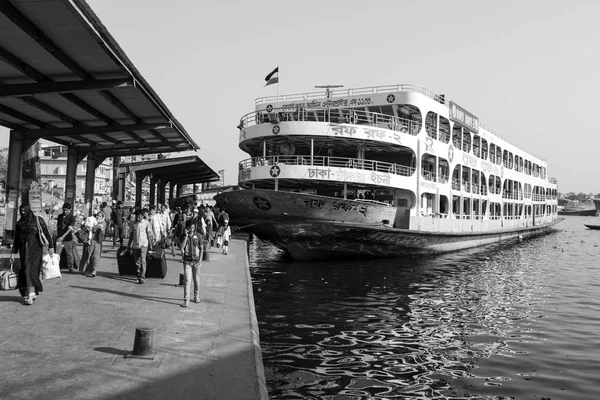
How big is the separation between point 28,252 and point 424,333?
27.3 feet

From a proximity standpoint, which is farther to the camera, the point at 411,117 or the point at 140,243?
the point at 411,117

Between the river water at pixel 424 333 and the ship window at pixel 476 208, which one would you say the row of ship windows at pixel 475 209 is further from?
the river water at pixel 424 333

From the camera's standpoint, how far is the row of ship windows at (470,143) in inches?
975

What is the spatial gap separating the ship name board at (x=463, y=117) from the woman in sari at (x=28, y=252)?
74.2 feet

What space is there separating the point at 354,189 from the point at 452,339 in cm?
1369

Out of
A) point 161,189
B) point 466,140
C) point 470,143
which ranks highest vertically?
point 466,140

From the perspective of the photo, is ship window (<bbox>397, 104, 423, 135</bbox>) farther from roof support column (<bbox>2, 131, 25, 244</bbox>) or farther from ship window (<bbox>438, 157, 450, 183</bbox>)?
roof support column (<bbox>2, 131, 25, 244</bbox>)

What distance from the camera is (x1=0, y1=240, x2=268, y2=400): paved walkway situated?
480 centimetres

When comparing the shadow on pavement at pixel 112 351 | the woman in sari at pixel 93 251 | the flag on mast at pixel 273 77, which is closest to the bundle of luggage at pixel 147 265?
the woman in sari at pixel 93 251

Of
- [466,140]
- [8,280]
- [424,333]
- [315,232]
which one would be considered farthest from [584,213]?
[8,280]

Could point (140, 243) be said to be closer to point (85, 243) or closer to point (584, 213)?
point (85, 243)

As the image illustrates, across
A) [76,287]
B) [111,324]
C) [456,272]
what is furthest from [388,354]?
[456,272]

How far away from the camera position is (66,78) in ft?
35.7

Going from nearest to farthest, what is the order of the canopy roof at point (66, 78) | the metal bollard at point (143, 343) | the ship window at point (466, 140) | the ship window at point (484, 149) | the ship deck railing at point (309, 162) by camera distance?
the metal bollard at point (143, 343) → the canopy roof at point (66, 78) → the ship deck railing at point (309, 162) → the ship window at point (466, 140) → the ship window at point (484, 149)
